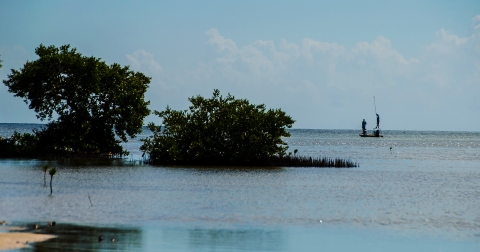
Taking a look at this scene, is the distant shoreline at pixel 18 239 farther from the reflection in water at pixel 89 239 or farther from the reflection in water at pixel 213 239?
the reflection in water at pixel 213 239

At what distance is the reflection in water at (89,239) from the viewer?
17547 mm

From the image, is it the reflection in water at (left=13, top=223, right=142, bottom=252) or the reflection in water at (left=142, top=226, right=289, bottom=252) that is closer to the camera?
the reflection in water at (left=13, top=223, right=142, bottom=252)

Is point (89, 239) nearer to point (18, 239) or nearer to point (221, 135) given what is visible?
point (18, 239)

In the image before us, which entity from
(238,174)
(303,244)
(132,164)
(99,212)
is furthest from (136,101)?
(303,244)

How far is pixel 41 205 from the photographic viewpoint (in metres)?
25.9

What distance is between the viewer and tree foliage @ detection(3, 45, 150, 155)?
163 ft

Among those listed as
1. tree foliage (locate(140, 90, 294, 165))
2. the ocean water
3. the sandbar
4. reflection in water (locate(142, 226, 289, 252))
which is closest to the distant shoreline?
the sandbar

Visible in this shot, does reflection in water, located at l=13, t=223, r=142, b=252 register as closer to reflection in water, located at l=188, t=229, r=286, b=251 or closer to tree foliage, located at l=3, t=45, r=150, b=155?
reflection in water, located at l=188, t=229, r=286, b=251

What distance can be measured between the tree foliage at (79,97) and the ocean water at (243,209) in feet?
26.9

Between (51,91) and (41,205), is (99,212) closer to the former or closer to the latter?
(41,205)

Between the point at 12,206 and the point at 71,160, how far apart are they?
24.8m

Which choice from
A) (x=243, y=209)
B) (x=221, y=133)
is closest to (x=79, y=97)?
(x=221, y=133)

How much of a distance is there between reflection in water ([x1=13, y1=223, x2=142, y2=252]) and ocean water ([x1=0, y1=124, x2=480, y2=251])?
0.03 meters

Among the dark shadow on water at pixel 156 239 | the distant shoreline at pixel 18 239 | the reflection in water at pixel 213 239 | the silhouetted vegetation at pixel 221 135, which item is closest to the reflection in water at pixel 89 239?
the dark shadow on water at pixel 156 239
